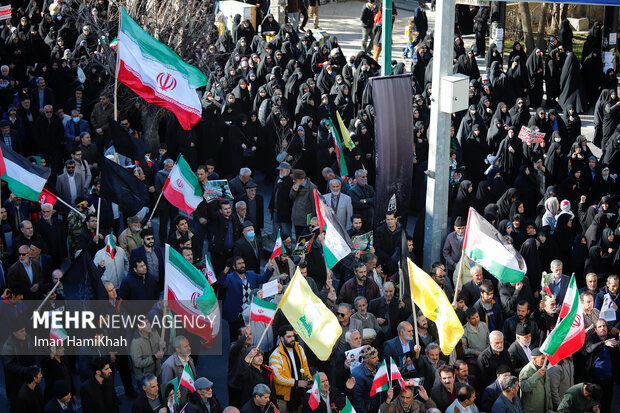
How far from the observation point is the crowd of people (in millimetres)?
9977

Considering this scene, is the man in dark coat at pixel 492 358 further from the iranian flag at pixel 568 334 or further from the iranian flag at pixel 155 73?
the iranian flag at pixel 155 73

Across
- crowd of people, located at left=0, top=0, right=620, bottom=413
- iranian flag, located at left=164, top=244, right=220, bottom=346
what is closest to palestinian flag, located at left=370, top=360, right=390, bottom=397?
crowd of people, located at left=0, top=0, right=620, bottom=413

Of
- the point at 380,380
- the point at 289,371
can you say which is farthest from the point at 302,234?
the point at 380,380

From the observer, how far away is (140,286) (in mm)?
11398

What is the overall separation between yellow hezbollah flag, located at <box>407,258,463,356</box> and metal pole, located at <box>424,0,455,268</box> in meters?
2.25

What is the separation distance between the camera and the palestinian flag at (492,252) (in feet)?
35.8

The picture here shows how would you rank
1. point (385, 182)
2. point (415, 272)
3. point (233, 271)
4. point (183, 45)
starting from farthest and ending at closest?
point (183, 45) < point (385, 182) < point (233, 271) < point (415, 272)

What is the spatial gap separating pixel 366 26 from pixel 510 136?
10265mm

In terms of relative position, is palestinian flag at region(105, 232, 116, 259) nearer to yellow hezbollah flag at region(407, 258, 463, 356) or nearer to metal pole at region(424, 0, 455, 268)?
yellow hezbollah flag at region(407, 258, 463, 356)

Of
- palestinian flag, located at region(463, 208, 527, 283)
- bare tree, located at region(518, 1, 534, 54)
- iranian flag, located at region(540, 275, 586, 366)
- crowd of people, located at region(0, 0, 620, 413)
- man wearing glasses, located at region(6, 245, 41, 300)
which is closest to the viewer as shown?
iranian flag, located at region(540, 275, 586, 366)

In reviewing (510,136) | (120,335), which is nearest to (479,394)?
(120,335)

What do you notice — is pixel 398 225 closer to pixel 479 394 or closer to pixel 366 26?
pixel 479 394

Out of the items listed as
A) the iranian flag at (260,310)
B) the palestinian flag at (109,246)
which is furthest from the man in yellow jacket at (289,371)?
the palestinian flag at (109,246)

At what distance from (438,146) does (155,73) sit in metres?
3.40
